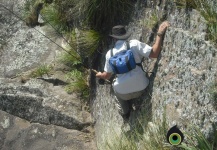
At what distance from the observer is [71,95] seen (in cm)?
978

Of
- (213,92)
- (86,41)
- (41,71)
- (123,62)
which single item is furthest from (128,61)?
(41,71)

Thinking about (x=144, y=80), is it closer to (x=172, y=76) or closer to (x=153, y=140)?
(x=172, y=76)

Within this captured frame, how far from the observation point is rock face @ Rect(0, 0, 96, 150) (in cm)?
911

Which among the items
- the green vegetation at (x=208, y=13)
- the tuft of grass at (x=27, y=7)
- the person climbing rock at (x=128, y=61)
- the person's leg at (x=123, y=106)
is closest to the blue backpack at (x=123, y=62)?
the person climbing rock at (x=128, y=61)

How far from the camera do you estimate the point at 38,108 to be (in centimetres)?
959

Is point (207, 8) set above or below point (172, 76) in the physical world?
above

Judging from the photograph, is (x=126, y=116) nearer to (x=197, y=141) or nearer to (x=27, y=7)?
(x=197, y=141)

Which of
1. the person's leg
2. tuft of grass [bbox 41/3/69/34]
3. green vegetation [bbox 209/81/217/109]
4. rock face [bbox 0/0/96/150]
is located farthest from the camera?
tuft of grass [bbox 41/3/69/34]

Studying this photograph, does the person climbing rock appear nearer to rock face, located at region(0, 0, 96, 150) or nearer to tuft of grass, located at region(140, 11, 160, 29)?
tuft of grass, located at region(140, 11, 160, 29)

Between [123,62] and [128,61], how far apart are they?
0.07 metres

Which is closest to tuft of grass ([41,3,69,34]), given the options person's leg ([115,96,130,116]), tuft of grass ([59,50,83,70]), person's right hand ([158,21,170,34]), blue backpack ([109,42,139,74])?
tuft of grass ([59,50,83,70])

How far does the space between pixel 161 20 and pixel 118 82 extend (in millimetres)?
1080

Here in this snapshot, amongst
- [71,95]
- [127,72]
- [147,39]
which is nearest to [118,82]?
[127,72]

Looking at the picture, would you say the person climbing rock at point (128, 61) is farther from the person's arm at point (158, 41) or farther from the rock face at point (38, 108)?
the rock face at point (38, 108)
